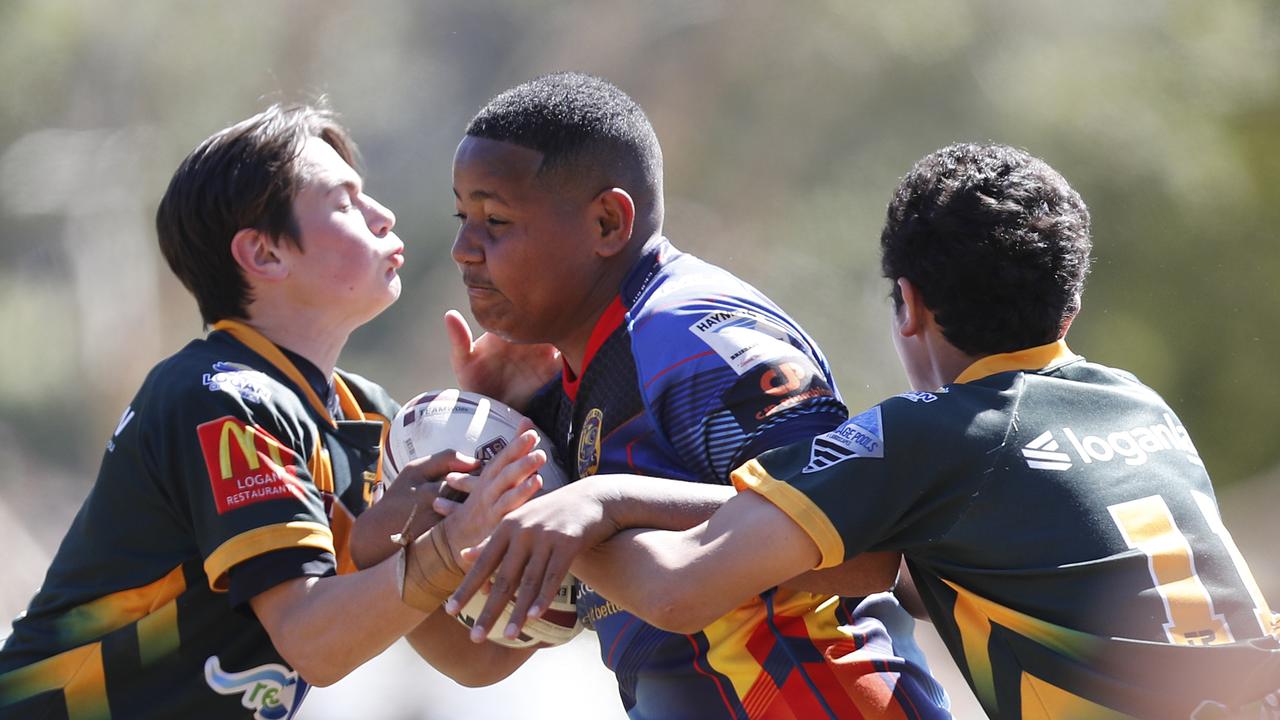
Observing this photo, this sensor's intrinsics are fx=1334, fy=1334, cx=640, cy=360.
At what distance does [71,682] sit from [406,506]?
92cm

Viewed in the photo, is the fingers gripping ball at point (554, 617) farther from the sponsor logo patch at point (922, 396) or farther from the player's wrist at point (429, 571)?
the sponsor logo patch at point (922, 396)

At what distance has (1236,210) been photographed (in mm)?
10031

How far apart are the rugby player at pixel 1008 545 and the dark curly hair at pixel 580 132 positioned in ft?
2.94

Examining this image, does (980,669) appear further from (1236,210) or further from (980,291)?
(1236,210)

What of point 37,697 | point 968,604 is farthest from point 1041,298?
point 37,697

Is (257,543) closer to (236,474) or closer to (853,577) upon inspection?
(236,474)

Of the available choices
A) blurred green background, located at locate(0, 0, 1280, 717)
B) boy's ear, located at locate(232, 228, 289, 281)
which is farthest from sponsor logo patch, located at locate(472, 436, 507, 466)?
blurred green background, located at locate(0, 0, 1280, 717)

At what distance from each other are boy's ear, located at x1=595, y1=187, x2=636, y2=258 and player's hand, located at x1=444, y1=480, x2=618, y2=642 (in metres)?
0.80

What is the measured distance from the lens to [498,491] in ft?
8.15

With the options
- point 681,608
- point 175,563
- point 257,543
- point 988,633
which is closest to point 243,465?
point 257,543

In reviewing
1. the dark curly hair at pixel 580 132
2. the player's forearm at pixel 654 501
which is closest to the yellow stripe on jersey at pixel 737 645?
the player's forearm at pixel 654 501

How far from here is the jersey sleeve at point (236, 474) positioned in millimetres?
2766

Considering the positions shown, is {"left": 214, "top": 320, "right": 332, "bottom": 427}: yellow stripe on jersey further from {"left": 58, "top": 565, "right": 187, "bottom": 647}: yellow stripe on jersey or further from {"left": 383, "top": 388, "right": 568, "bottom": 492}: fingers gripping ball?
{"left": 58, "top": 565, "right": 187, "bottom": 647}: yellow stripe on jersey

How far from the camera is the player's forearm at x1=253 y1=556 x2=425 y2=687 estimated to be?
270cm
